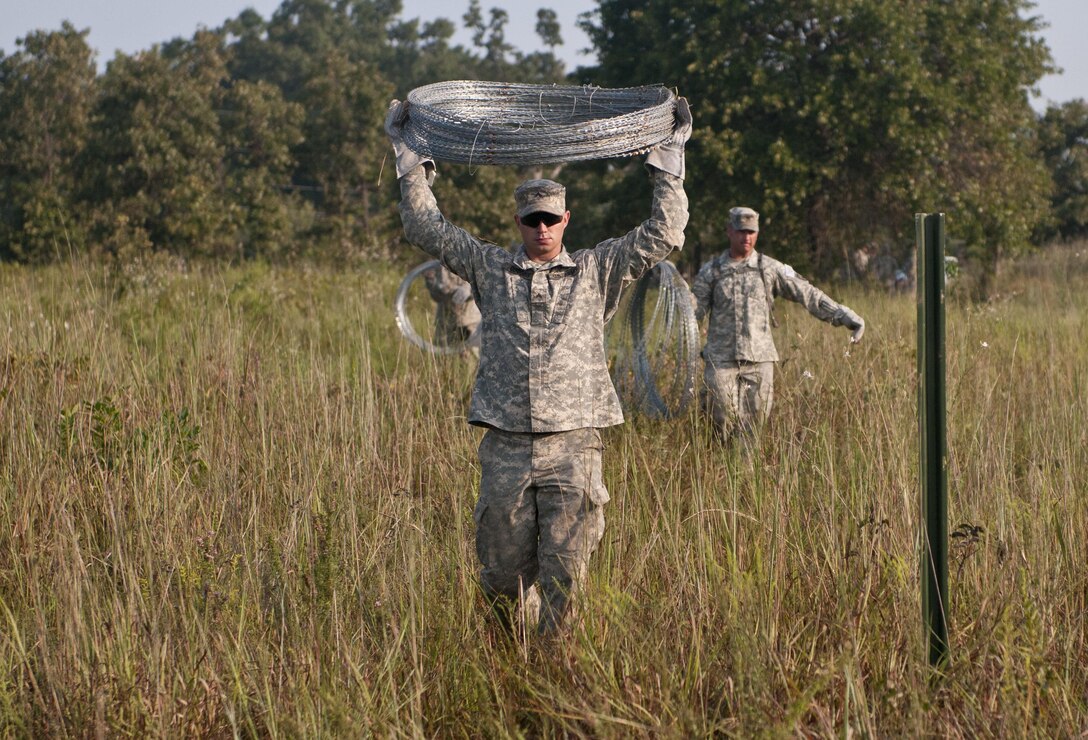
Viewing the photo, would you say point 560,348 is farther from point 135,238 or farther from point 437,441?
point 135,238

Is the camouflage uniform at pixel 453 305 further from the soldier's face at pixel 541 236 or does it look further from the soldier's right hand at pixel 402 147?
the soldier's face at pixel 541 236

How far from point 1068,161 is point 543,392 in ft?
102

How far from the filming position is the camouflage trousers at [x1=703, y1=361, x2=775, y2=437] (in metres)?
7.03

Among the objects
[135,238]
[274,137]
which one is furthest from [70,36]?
[135,238]

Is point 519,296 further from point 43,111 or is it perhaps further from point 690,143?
point 43,111

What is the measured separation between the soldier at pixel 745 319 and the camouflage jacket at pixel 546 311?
118 inches

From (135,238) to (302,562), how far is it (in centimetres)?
2332

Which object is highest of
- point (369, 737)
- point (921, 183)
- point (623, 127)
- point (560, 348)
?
point (921, 183)

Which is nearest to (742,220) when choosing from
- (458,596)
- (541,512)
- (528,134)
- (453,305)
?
(453,305)

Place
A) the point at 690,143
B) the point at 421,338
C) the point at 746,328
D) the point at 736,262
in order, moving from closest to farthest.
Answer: the point at 746,328
the point at 736,262
the point at 421,338
the point at 690,143

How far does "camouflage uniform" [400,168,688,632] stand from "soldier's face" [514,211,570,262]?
0.12 feet

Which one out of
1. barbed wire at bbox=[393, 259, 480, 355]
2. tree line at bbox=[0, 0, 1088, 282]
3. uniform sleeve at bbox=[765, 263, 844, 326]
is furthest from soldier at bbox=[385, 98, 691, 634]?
tree line at bbox=[0, 0, 1088, 282]

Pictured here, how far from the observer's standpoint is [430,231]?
4.09 m

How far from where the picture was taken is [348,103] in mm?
35000
